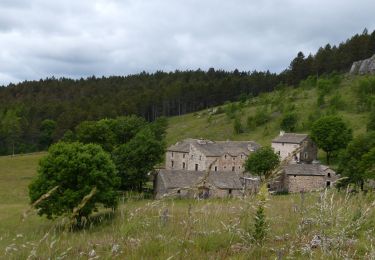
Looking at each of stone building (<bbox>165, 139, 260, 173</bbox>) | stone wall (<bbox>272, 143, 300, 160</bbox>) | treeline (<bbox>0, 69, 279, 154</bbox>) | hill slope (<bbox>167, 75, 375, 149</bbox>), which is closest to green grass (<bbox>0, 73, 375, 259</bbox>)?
stone building (<bbox>165, 139, 260, 173</bbox>)

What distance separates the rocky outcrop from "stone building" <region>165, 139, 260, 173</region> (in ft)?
184

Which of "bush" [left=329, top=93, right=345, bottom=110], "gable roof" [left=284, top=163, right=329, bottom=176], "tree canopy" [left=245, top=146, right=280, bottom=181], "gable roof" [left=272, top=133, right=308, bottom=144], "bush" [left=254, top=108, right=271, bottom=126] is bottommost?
"gable roof" [left=284, top=163, right=329, bottom=176]

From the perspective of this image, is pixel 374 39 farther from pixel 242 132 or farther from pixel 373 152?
pixel 373 152

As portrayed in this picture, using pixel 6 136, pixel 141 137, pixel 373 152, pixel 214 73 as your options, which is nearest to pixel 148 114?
pixel 6 136

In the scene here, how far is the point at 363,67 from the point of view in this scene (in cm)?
10994

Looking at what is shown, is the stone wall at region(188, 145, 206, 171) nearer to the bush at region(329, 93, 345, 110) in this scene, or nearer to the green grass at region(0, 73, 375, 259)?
the bush at region(329, 93, 345, 110)

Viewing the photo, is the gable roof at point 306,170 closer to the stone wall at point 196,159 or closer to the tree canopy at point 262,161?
the tree canopy at point 262,161

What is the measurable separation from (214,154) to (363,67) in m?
65.3

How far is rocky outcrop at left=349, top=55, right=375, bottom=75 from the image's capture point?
356 ft

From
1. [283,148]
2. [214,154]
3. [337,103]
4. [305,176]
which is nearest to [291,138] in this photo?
[283,148]

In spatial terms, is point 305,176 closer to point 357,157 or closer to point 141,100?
point 357,157

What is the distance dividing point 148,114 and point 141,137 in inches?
3108

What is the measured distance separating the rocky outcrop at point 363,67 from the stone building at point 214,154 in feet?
184

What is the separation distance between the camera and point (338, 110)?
284ft
